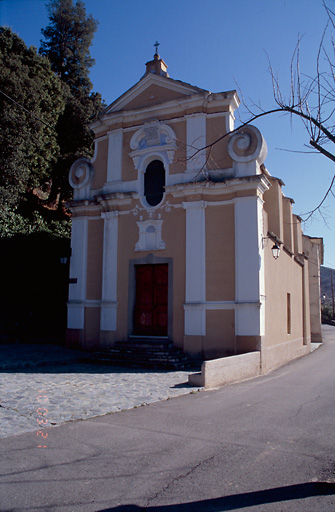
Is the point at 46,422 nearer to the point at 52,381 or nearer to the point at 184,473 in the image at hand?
the point at 184,473

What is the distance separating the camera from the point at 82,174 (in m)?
16.1

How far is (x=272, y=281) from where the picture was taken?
1429 centimetres

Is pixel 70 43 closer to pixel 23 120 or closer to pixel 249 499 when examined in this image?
pixel 23 120

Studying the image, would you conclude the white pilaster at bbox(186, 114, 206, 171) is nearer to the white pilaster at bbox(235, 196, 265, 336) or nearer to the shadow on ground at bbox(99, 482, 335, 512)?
the white pilaster at bbox(235, 196, 265, 336)

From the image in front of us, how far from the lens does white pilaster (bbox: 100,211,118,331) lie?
47.4 ft

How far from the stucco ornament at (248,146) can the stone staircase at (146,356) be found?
611cm

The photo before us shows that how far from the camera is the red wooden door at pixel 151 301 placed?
13953 millimetres

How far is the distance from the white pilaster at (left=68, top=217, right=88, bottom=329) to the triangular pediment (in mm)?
4395

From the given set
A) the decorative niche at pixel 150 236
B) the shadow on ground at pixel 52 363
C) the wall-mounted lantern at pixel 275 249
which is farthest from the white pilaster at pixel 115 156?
the shadow on ground at pixel 52 363

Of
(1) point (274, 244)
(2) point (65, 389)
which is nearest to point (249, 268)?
(1) point (274, 244)

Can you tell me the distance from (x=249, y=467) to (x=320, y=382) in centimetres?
713

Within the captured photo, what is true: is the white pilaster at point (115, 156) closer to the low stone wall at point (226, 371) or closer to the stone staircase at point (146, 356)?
the stone staircase at point (146, 356)

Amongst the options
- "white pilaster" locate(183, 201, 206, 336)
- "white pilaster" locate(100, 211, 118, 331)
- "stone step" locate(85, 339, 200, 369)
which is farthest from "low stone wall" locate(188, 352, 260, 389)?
"white pilaster" locate(100, 211, 118, 331)

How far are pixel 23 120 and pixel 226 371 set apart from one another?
1508cm
